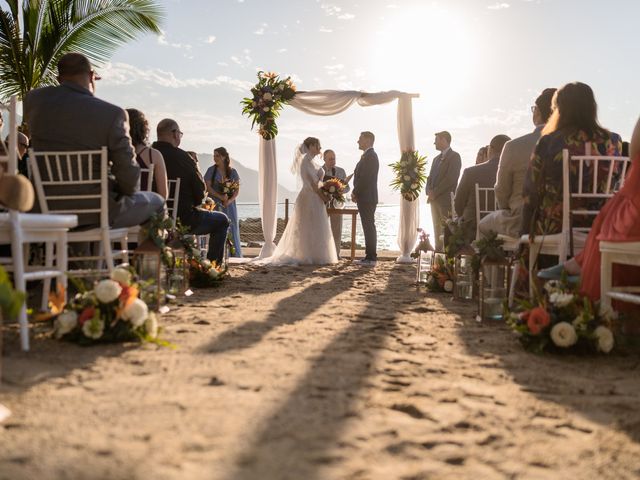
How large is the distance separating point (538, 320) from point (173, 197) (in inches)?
160

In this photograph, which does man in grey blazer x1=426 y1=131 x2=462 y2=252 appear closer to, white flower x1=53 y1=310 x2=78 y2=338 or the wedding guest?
the wedding guest

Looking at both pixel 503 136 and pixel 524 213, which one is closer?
pixel 524 213

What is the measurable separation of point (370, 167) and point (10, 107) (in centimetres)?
650

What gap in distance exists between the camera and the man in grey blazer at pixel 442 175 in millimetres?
8742

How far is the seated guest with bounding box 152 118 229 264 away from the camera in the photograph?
610cm

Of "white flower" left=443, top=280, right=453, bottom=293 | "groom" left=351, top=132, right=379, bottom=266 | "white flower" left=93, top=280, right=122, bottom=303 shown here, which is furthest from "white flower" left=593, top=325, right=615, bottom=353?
"groom" left=351, top=132, right=379, bottom=266

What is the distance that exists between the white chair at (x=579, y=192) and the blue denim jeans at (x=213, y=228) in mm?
3406

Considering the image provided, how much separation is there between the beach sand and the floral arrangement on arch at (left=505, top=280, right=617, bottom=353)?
79 mm

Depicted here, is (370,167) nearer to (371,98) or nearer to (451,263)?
(371,98)

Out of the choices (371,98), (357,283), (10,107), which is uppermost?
(371,98)

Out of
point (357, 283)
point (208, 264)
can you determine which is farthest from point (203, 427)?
point (357, 283)

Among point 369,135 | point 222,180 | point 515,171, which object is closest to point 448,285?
point 515,171

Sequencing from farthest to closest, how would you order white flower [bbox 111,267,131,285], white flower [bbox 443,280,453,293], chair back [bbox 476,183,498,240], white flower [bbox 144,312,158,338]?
white flower [bbox 443,280,453,293] → chair back [bbox 476,183,498,240] → white flower [bbox 111,267,131,285] → white flower [bbox 144,312,158,338]

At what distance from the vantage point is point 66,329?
9.98 ft
